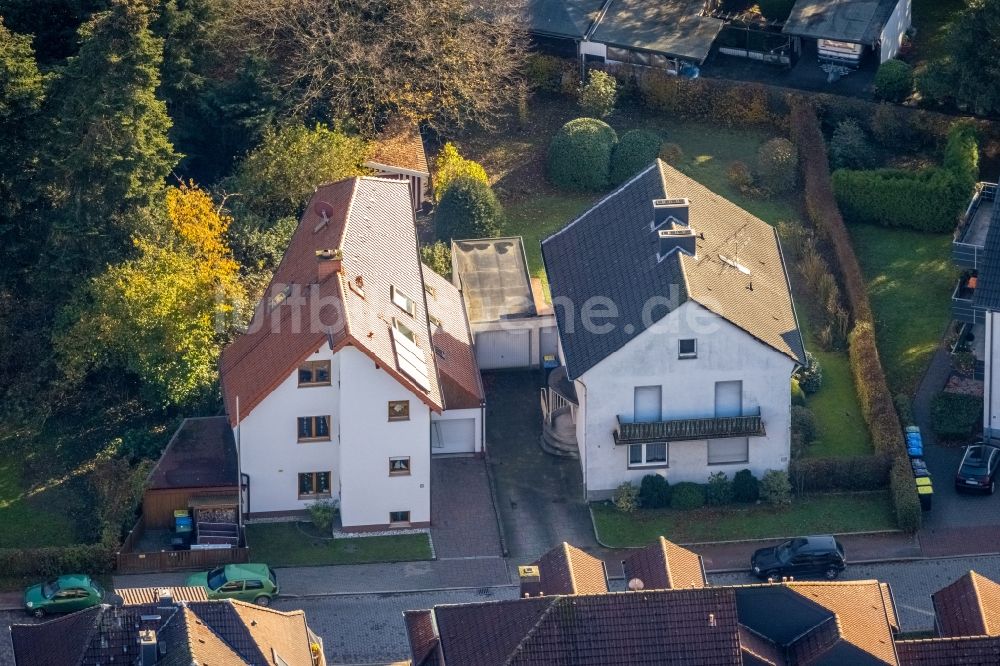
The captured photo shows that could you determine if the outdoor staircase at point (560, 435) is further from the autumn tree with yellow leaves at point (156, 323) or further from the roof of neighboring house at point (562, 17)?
the roof of neighboring house at point (562, 17)

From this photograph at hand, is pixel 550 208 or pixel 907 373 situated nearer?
pixel 907 373

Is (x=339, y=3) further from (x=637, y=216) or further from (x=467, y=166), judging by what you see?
(x=637, y=216)

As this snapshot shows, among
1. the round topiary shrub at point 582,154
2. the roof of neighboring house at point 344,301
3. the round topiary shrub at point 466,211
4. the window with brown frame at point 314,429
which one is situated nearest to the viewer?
the roof of neighboring house at point 344,301

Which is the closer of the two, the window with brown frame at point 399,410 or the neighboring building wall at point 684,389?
the window with brown frame at point 399,410

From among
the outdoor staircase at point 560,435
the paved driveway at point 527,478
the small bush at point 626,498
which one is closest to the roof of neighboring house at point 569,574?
the paved driveway at point 527,478

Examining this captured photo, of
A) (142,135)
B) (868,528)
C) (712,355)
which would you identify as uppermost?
(142,135)

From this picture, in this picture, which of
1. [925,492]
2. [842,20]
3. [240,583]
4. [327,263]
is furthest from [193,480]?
[842,20]

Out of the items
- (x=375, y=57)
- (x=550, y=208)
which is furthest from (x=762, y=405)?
(x=375, y=57)
